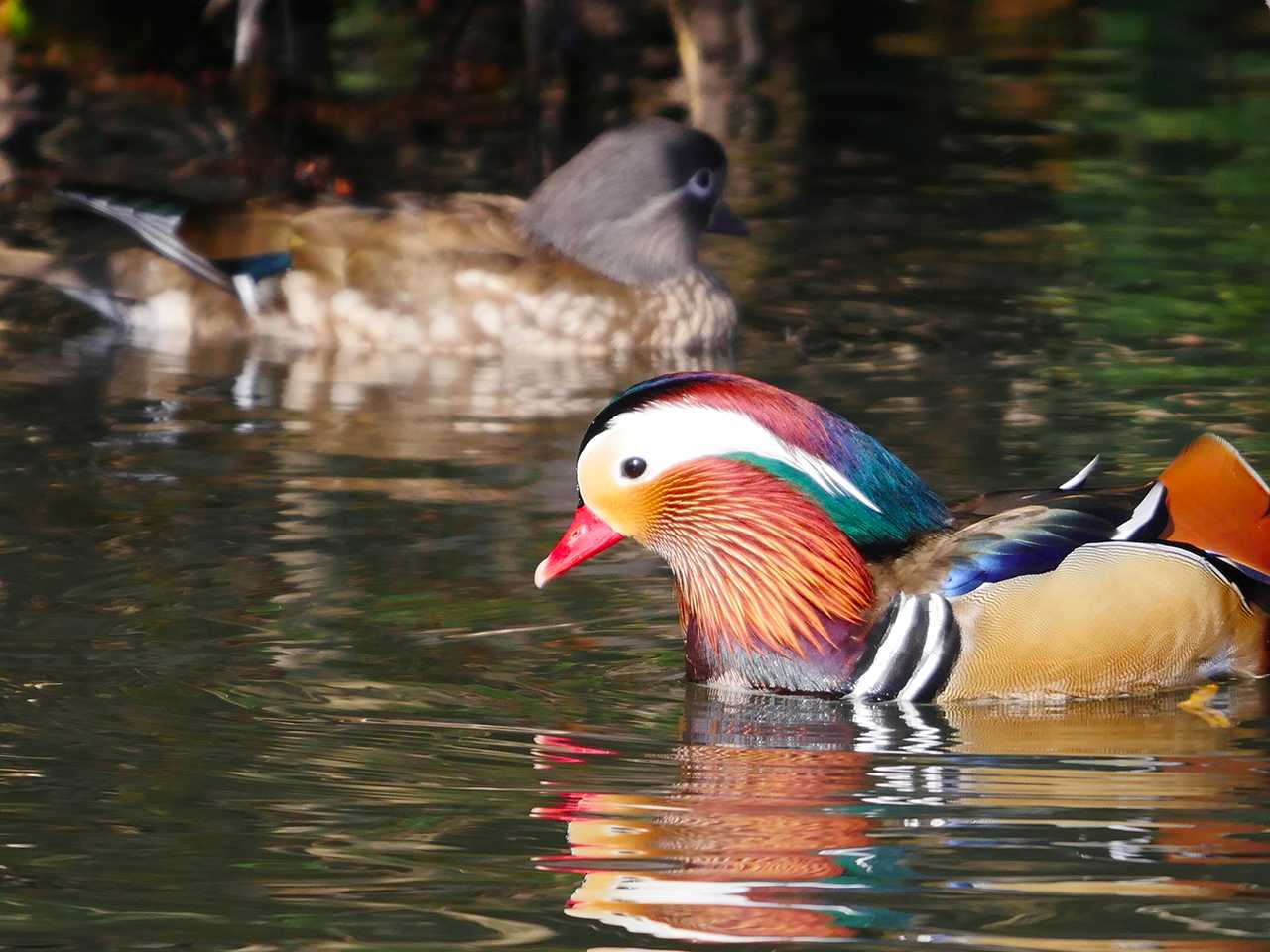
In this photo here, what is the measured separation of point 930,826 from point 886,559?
1009mm

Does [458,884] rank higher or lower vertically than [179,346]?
lower

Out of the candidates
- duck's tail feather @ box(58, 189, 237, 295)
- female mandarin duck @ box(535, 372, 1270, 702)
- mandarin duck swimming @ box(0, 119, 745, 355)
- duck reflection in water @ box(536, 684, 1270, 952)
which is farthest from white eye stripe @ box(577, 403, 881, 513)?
duck's tail feather @ box(58, 189, 237, 295)

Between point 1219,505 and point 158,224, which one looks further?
point 158,224

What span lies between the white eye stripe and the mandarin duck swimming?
4.44 meters

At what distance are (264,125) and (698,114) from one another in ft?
7.87

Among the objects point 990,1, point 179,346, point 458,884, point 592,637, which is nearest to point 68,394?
point 179,346

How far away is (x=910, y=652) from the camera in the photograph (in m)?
5.63

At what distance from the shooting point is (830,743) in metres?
5.42

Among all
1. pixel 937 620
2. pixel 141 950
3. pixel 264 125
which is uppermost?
pixel 264 125

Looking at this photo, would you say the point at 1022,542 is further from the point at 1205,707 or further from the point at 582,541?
the point at 582,541

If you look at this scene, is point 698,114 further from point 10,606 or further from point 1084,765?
point 1084,765

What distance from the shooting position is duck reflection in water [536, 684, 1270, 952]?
4.32m

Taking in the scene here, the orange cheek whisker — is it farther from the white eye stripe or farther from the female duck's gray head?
the female duck's gray head

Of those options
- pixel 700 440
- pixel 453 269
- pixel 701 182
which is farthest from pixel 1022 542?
pixel 701 182
